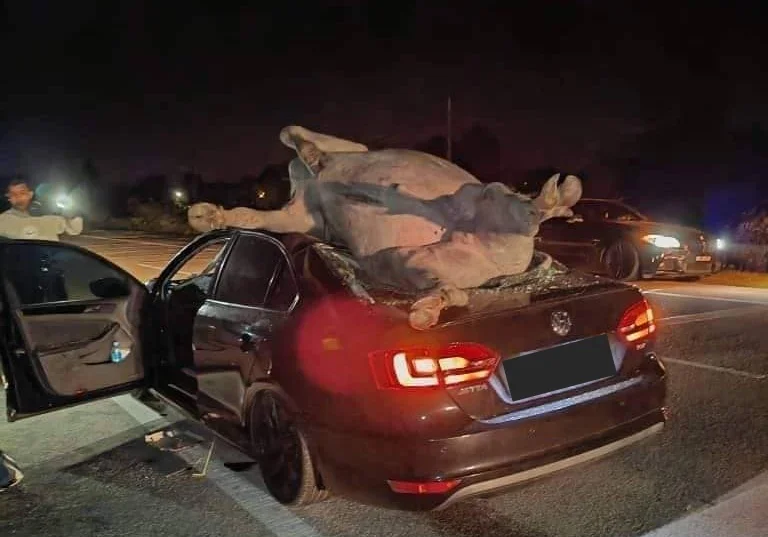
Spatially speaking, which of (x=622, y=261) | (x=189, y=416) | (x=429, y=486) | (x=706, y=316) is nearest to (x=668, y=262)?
(x=622, y=261)

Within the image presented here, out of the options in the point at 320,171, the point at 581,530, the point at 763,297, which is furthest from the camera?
the point at 763,297

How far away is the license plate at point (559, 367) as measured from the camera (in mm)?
3389

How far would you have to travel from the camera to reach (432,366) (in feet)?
10.7

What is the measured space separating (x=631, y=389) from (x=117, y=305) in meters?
3.28

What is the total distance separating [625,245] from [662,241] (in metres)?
0.54

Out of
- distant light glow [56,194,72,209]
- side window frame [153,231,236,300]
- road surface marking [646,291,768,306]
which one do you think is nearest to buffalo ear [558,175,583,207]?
side window frame [153,231,236,300]

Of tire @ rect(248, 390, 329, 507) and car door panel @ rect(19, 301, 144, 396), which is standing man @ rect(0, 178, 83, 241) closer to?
car door panel @ rect(19, 301, 144, 396)

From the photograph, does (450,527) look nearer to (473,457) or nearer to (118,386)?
(473,457)

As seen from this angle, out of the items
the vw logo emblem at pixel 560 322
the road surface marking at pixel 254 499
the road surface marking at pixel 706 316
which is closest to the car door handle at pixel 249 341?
the road surface marking at pixel 254 499

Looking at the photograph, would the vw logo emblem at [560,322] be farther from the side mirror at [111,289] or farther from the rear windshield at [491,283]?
the side mirror at [111,289]

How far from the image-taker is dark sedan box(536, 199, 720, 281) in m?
11.8

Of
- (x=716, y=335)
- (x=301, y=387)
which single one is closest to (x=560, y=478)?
(x=301, y=387)

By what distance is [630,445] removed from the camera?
3.68m

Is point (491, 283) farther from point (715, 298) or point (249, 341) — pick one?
point (715, 298)
